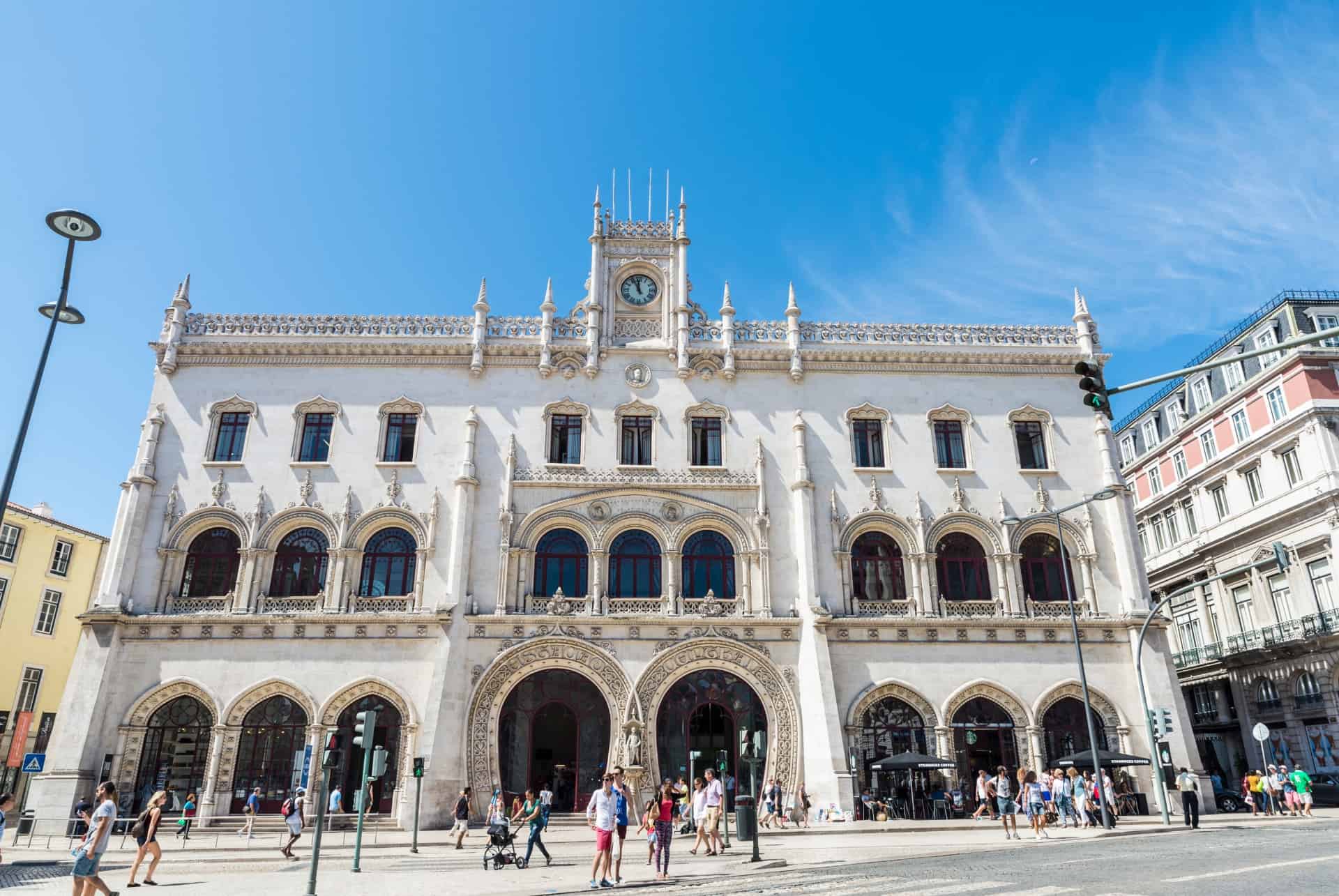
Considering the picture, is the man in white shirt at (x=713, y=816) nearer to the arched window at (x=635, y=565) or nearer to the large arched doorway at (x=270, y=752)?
the arched window at (x=635, y=565)

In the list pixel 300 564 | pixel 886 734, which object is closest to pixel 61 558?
pixel 300 564

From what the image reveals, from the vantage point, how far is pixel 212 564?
108 ft

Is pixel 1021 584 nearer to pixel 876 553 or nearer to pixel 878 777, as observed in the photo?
pixel 876 553

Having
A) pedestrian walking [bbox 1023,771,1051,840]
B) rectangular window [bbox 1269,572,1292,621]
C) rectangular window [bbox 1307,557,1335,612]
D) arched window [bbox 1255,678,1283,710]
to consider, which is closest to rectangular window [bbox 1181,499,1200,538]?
rectangular window [bbox 1269,572,1292,621]

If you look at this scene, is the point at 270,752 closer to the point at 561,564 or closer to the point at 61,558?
the point at 561,564

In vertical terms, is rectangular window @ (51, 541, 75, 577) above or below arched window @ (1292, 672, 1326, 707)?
above

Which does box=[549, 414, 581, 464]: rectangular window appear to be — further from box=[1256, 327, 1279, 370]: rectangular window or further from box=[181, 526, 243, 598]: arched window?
box=[1256, 327, 1279, 370]: rectangular window

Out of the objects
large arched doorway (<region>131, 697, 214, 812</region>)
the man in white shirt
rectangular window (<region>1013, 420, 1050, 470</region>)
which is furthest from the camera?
rectangular window (<region>1013, 420, 1050, 470</region>)

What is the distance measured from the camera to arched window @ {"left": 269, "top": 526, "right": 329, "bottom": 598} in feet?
108

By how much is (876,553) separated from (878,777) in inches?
316

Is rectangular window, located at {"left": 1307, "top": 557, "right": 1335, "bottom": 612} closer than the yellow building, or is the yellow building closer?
rectangular window, located at {"left": 1307, "top": 557, "right": 1335, "bottom": 612}

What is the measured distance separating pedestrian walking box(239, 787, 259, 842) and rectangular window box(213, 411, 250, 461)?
1243cm

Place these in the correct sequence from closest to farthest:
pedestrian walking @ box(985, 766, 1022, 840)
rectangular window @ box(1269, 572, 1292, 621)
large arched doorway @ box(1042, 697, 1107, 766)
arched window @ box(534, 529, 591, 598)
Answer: pedestrian walking @ box(985, 766, 1022, 840)
large arched doorway @ box(1042, 697, 1107, 766)
arched window @ box(534, 529, 591, 598)
rectangular window @ box(1269, 572, 1292, 621)

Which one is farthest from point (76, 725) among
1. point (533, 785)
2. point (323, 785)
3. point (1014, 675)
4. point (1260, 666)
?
point (1260, 666)
